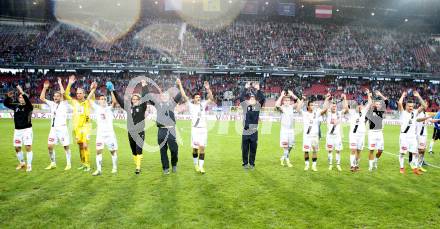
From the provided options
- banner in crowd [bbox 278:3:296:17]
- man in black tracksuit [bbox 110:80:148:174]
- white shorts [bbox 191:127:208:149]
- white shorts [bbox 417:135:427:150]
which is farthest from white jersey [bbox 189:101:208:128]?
banner in crowd [bbox 278:3:296:17]

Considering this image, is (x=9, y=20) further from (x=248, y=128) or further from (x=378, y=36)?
(x=378, y=36)

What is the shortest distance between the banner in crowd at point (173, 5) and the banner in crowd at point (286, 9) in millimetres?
15792

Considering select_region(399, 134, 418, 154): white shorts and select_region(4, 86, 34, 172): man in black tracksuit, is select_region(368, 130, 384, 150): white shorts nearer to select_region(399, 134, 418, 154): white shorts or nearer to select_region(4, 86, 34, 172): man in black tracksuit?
select_region(399, 134, 418, 154): white shorts

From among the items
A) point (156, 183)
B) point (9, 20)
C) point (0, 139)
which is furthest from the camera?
point (9, 20)

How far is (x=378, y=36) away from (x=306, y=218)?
188 ft

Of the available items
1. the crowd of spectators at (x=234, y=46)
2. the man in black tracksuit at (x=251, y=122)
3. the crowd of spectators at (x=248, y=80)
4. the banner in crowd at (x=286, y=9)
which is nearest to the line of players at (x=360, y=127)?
the man in black tracksuit at (x=251, y=122)

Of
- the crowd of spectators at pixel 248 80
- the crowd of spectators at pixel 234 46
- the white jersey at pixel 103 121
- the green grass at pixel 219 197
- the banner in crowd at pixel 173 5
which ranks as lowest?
the green grass at pixel 219 197

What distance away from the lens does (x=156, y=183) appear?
9.30 m

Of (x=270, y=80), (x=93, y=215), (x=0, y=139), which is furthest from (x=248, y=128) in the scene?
(x=270, y=80)

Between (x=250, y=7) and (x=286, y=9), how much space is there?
227 inches

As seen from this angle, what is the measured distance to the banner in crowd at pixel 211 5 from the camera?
160 ft

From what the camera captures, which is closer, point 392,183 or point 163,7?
point 392,183

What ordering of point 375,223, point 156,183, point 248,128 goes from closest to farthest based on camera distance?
point 375,223 < point 156,183 < point 248,128

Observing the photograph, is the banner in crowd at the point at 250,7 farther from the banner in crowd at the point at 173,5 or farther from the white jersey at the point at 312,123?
the white jersey at the point at 312,123
